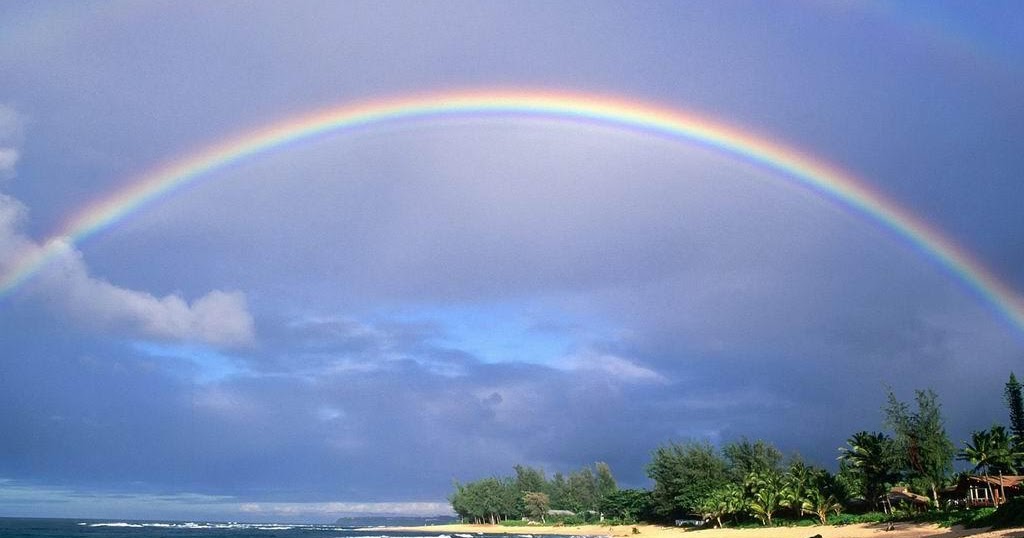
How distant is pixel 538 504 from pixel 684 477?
67500mm

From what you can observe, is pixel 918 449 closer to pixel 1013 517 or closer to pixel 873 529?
pixel 873 529

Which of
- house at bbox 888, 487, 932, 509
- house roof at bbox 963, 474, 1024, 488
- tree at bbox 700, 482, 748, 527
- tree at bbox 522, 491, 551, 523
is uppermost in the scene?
house roof at bbox 963, 474, 1024, 488

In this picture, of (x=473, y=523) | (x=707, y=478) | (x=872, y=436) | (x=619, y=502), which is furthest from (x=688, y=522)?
(x=473, y=523)

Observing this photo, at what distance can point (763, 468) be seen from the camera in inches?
4092

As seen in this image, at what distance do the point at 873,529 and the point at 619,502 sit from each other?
2916 inches

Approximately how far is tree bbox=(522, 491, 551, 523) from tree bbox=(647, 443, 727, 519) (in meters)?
55.9

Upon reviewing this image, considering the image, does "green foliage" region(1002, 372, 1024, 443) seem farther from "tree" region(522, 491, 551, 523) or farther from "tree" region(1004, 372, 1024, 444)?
"tree" region(522, 491, 551, 523)

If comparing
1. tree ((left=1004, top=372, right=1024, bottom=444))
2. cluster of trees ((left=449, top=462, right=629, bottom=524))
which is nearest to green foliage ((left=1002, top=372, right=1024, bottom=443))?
tree ((left=1004, top=372, right=1024, bottom=444))

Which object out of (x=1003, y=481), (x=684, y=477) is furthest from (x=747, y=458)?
(x=1003, y=481)

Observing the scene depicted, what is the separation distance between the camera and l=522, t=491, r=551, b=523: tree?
164m

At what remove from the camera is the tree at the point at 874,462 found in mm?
71875

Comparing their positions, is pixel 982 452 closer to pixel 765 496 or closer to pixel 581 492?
pixel 765 496

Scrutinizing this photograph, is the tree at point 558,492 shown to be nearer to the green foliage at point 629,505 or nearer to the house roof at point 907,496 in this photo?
the green foliage at point 629,505

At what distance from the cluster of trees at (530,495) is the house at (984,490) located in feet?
291
